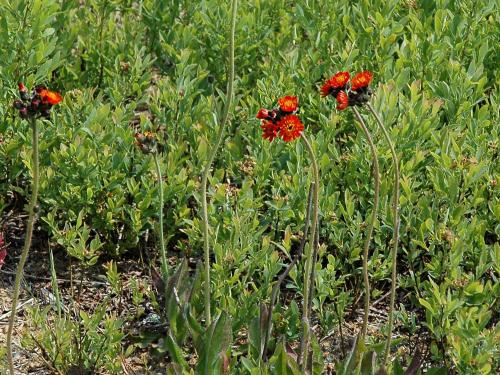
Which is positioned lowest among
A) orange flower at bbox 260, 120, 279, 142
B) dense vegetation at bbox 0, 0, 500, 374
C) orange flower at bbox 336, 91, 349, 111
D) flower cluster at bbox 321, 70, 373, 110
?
dense vegetation at bbox 0, 0, 500, 374

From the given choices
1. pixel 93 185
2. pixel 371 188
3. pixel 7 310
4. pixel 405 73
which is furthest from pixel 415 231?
pixel 7 310

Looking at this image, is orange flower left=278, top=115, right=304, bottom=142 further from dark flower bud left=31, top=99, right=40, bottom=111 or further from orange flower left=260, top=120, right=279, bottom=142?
dark flower bud left=31, top=99, right=40, bottom=111

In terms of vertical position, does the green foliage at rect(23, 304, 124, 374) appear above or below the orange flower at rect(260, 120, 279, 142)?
below

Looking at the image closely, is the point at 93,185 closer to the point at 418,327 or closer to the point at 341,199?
the point at 341,199

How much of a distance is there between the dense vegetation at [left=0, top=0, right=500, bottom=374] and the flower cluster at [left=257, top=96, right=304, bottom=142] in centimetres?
68

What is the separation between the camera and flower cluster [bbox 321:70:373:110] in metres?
3.30

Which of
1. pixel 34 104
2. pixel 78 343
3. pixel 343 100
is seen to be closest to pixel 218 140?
pixel 343 100

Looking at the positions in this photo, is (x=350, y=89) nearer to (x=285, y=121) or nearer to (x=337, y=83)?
(x=337, y=83)

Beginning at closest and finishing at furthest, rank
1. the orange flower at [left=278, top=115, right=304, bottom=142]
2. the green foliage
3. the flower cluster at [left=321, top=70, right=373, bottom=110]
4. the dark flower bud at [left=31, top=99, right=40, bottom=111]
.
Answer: the dark flower bud at [left=31, top=99, right=40, bottom=111]
the flower cluster at [left=321, top=70, right=373, bottom=110]
the orange flower at [left=278, top=115, right=304, bottom=142]
the green foliage

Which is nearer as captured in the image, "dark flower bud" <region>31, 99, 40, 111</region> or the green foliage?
"dark flower bud" <region>31, 99, 40, 111</region>

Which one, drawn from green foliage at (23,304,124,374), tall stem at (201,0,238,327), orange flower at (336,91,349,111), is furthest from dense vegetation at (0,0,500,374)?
orange flower at (336,91,349,111)

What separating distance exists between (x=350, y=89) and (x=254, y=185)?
1.34 meters

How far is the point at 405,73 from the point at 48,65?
5.91ft

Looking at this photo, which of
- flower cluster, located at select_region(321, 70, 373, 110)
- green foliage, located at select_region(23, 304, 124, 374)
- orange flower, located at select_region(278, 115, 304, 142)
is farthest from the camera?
green foliage, located at select_region(23, 304, 124, 374)
